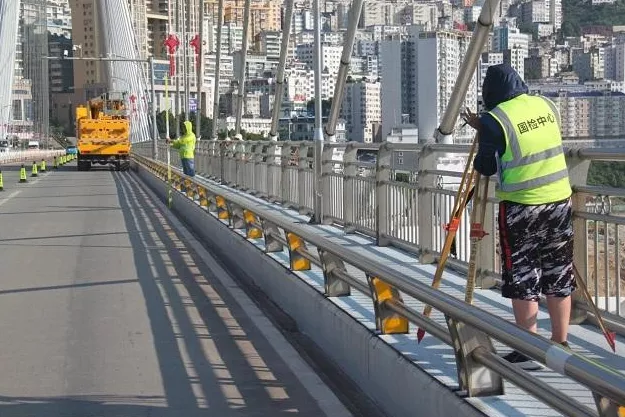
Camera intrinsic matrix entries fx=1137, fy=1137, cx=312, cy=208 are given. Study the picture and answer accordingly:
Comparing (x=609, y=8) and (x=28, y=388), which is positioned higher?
(x=609, y=8)

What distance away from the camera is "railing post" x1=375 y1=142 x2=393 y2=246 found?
13.3 m

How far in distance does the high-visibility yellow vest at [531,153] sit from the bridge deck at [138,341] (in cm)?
189

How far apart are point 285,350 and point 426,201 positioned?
290 centimetres

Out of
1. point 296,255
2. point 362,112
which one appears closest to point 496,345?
point 296,255

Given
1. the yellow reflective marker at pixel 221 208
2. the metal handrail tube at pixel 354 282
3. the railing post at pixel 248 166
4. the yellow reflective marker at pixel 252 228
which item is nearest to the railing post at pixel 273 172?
the railing post at pixel 248 166

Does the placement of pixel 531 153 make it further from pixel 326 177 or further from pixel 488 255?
pixel 326 177

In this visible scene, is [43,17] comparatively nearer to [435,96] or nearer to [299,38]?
[299,38]

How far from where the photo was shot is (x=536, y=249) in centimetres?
649

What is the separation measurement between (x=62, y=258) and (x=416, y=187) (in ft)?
24.3

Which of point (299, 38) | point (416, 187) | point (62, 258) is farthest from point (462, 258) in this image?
point (299, 38)

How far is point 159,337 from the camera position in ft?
33.2

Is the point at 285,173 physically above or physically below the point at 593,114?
below

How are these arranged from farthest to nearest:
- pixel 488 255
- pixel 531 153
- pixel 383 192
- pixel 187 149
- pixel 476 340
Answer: pixel 187 149 → pixel 383 192 → pixel 488 255 → pixel 531 153 → pixel 476 340

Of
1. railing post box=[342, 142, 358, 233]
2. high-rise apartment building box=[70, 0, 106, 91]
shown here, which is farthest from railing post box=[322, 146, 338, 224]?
high-rise apartment building box=[70, 0, 106, 91]
